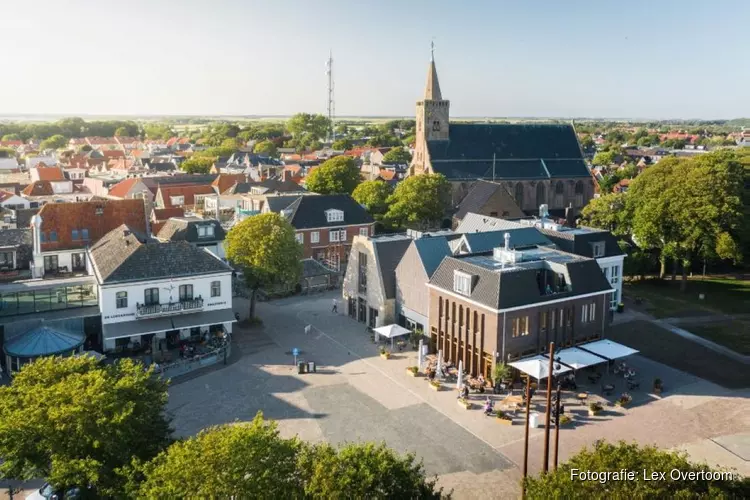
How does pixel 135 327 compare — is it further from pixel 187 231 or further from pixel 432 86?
pixel 432 86

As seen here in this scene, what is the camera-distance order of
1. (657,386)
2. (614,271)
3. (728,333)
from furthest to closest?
1. (614,271)
2. (728,333)
3. (657,386)

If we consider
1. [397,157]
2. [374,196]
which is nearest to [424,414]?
[374,196]

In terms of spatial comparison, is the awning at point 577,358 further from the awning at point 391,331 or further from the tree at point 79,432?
the tree at point 79,432

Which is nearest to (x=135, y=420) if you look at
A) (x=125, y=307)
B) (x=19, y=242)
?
(x=125, y=307)

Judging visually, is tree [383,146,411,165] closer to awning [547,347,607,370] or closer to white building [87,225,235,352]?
white building [87,225,235,352]

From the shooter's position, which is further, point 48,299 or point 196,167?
point 196,167

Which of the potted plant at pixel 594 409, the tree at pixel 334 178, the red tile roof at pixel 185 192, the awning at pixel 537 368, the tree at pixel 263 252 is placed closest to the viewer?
the potted plant at pixel 594 409

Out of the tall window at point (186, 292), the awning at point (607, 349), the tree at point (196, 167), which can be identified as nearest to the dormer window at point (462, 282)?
the awning at point (607, 349)
